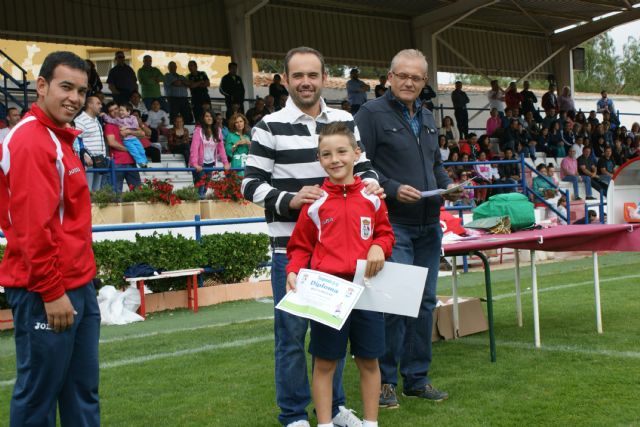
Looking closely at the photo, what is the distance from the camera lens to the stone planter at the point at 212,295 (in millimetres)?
10289

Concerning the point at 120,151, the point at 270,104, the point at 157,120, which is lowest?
the point at 120,151

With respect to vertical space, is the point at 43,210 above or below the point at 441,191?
above

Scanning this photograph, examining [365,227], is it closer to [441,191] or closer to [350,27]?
[441,191]

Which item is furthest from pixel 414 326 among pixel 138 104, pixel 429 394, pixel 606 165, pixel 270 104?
pixel 606 165

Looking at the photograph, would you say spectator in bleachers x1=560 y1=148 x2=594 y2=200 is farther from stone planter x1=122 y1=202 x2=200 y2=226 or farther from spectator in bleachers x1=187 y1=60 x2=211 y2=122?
stone planter x1=122 y1=202 x2=200 y2=226

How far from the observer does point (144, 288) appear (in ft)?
34.0

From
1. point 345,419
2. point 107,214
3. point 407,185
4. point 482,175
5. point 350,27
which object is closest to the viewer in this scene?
point 345,419

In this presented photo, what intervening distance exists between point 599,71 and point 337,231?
8173cm

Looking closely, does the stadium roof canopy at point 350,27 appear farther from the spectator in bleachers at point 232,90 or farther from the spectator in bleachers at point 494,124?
the spectator in bleachers at point 494,124

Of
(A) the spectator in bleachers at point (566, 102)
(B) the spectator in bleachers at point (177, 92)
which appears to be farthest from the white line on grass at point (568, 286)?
(A) the spectator in bleachers at point (566, 102)

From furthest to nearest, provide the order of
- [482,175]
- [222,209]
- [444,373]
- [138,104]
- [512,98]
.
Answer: [512,98] → [482,175] → [138,104] → [222,209] → [444,373]

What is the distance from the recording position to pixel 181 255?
10.6 metres

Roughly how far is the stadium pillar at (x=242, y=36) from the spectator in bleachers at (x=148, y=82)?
10.8 ft

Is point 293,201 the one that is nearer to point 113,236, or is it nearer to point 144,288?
point 144,288
